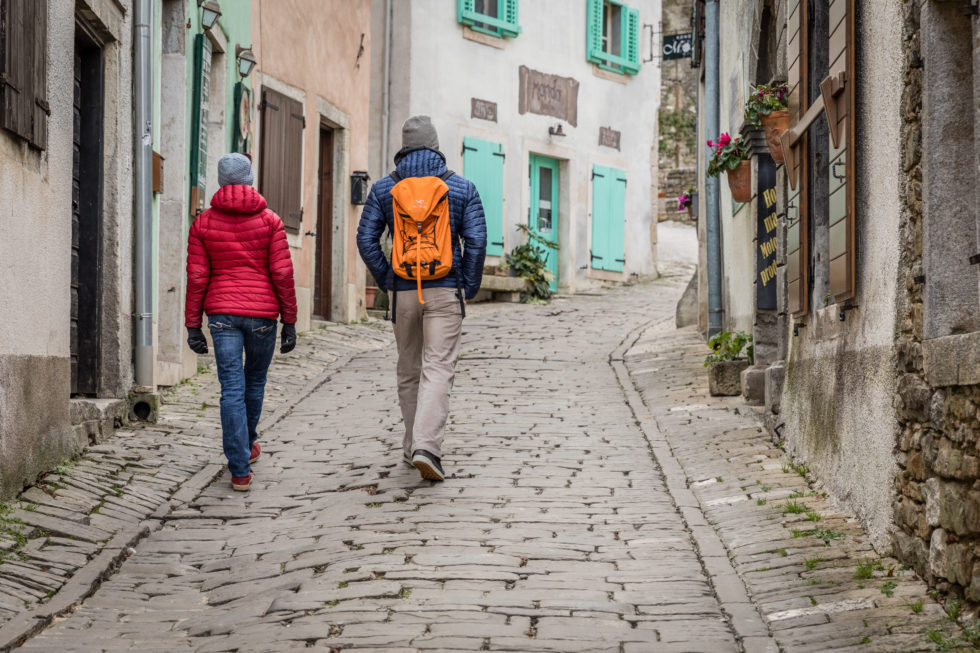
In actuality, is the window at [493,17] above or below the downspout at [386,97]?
above

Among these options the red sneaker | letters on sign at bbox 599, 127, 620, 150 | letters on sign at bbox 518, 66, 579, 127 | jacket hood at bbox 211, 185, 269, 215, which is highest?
letters on sign at bbox 518, 66, 579, 127

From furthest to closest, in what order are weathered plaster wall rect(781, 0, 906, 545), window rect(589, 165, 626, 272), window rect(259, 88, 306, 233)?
window rect(589, 165, 626, 272) < window rect(259, 88, 306, 233) < weathered plaster wall rect(781, 0, 906, 545)

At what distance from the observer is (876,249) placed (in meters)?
5.91

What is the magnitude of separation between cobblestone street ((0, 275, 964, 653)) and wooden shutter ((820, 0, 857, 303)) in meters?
1.14

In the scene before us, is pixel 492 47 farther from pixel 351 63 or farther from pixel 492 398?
pixel 492 398

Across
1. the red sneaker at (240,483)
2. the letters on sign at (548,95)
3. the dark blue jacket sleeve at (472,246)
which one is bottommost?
the red sneaker at (240,483)

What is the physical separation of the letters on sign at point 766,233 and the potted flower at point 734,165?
0.29 metres

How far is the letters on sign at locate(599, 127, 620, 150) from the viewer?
22.4 meters

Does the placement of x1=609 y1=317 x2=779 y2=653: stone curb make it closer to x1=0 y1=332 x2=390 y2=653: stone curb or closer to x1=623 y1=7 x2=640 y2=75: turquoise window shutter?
x1=0 y1=332 x2=390 y2=653: stone curb

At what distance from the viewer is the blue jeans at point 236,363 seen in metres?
7.00

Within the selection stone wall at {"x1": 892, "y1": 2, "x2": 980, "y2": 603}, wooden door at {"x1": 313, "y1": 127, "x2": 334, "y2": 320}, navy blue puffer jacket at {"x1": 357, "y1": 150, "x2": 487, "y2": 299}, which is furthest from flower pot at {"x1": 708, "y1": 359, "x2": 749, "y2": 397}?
wooden door at {"x1": 313, "y1": 127, "x2": 334, "y2": 320}

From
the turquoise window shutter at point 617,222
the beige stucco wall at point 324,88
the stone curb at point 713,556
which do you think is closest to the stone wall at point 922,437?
the stone curb at point 713,556

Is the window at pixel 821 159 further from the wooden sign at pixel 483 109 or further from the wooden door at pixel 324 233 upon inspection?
the wooden sign at pixel 483 109

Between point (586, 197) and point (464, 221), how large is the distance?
594 inches
